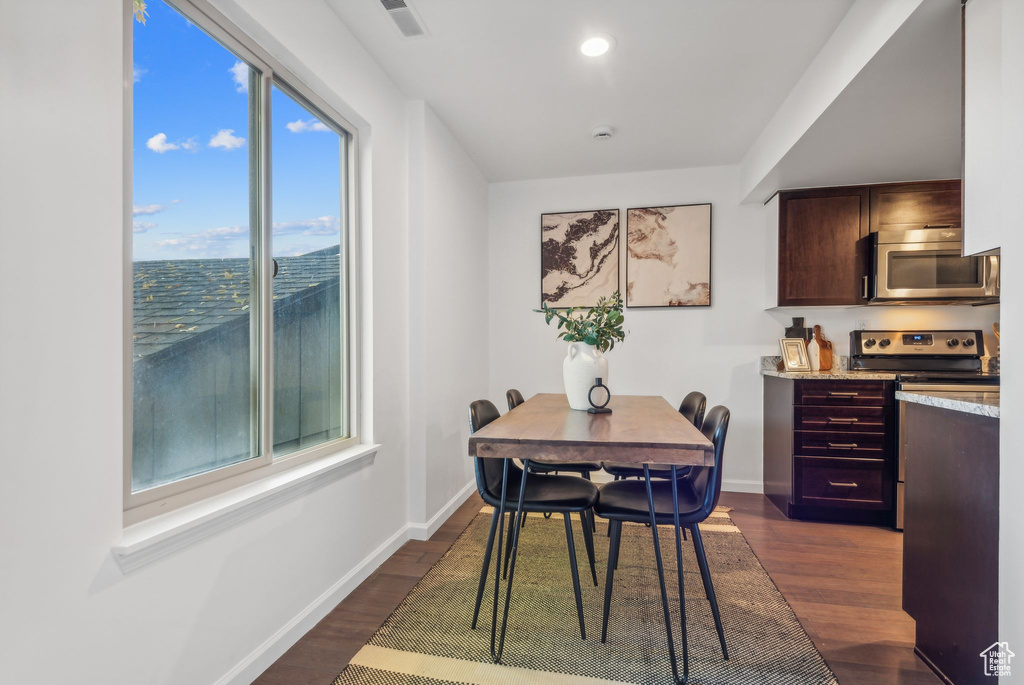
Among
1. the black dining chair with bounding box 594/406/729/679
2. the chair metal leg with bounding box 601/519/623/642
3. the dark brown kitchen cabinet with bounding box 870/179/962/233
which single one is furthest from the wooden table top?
the dark brown kitchen cabinet with bounding box 870/179/962/233

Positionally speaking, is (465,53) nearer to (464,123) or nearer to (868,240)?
(464,123)

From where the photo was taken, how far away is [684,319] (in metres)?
4.11

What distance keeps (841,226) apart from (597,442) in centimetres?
300

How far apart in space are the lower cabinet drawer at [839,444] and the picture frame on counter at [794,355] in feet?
1.83

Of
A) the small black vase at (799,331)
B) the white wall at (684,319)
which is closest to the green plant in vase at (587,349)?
the white wall at (684,319)

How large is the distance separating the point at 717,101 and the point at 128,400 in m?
3.17

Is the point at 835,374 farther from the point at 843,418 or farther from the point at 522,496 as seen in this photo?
the point at 522,496

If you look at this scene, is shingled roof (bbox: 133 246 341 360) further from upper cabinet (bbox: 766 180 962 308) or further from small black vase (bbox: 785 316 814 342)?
small black vase (bbox: 785 316 814 342)

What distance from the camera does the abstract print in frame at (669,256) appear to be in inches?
159

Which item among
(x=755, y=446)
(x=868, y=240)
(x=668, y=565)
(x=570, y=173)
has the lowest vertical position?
(x=668, y=565)

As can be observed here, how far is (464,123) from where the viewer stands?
329 centimetres

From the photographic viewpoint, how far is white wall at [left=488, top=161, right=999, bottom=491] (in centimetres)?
397

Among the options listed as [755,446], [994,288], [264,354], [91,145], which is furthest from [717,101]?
[91,145]

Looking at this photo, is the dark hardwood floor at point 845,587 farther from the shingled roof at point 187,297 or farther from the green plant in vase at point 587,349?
the shingled roof at point 187,297
